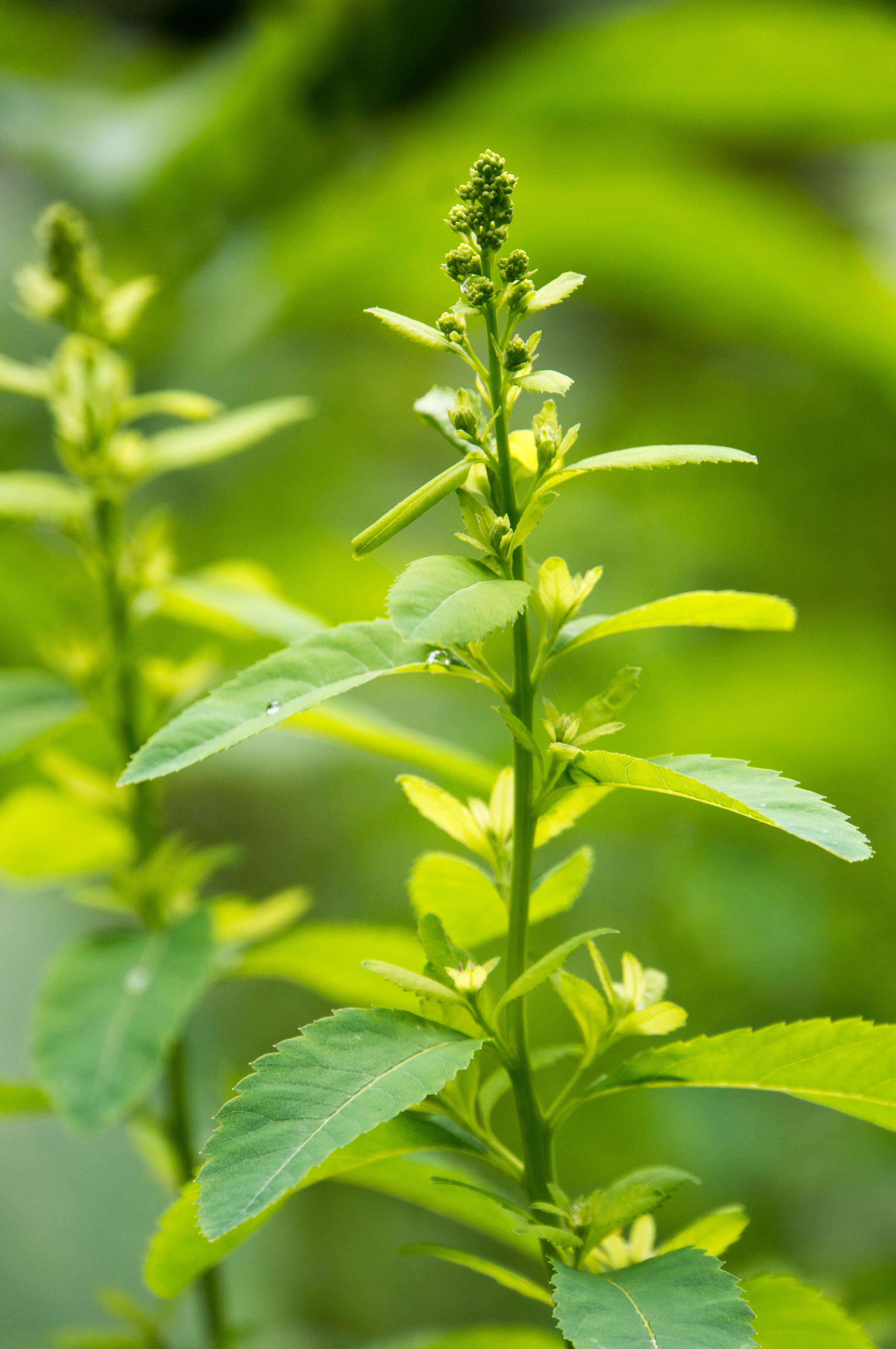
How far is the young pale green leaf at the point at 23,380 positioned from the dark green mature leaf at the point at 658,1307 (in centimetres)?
59

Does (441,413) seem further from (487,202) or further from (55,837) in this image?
(55,837)

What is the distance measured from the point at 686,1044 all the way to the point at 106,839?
0.46 m

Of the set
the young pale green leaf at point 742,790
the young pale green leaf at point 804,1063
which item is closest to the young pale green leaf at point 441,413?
the young pale green leaf at point 742,790

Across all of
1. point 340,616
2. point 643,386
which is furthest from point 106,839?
point 643,386

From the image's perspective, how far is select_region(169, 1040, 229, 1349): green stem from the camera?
0.70 m

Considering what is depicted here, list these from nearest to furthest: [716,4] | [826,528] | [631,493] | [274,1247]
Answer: [716,4]
[274,1247]
[631,493]
[826,528]

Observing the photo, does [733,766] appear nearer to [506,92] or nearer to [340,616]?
[340,616]

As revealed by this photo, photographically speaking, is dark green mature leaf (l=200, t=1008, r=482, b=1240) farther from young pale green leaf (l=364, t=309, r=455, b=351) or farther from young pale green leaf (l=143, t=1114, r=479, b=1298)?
young pale green leaf (l=364, t=309, r=455, b=351)

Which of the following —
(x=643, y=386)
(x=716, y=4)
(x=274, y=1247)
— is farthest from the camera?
(x=643, y=386)

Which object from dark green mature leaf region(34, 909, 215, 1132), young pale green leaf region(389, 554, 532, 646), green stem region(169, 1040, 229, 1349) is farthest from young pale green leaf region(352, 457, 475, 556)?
green stem region(169, 1040, 229, 1349)

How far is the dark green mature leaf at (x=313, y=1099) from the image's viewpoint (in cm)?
33

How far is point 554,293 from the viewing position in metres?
0.41

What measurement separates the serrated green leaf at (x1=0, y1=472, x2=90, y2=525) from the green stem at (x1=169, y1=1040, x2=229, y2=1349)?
35 cm

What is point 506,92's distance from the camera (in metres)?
1.48
